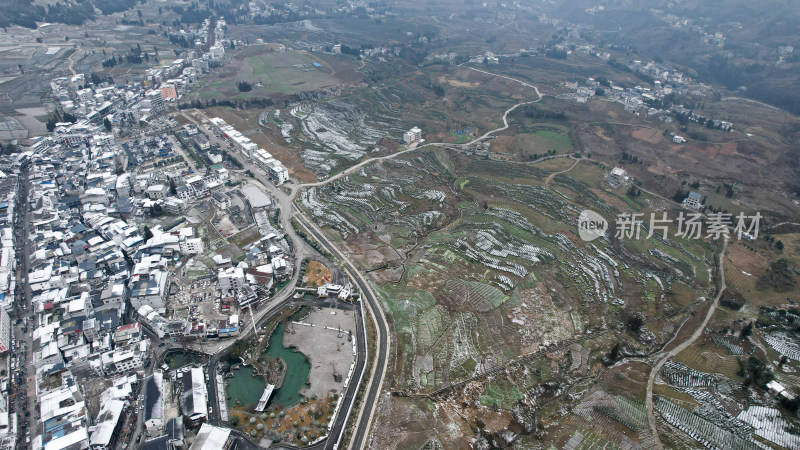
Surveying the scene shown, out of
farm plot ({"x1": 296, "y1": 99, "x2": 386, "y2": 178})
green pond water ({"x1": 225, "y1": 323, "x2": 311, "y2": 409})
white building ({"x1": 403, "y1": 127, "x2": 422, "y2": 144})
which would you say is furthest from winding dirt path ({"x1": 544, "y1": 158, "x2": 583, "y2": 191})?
green pond water ({"x1": 225, "y1": 323, "x2": 311, "y2": 409})

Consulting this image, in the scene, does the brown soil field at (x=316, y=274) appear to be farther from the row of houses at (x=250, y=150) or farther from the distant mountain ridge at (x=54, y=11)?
the distant mountain ridge at (x=54, y=11)

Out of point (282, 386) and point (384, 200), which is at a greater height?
point (384, 200)

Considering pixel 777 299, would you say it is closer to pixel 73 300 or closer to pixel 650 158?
pixel 650 158

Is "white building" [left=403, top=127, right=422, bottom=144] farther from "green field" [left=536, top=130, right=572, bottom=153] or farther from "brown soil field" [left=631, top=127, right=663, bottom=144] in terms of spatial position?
"brown soil field" [left=631, top=127, right=663, bottom=144]

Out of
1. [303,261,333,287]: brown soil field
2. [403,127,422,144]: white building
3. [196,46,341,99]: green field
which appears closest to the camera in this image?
[303,261,333,287]: brown soil field

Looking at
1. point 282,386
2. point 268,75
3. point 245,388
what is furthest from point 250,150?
point 268,75

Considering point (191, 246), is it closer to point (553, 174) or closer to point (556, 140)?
point (553, 174)
